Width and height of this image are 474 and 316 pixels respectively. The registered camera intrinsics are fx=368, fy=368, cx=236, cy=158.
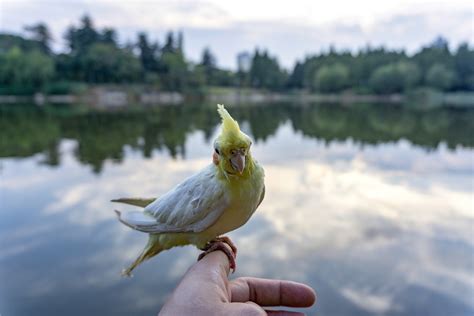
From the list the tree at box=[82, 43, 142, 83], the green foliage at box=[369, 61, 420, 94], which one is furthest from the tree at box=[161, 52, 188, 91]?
the green foliage at box=[369, 61, 420, 94]

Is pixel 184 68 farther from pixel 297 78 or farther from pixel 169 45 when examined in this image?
pixel 297 78

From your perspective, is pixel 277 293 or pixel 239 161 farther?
pixel 277 293

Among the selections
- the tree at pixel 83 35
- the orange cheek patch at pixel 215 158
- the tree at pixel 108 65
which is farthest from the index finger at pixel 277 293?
the tree at pixel 83 35

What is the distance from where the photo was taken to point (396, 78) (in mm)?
63688

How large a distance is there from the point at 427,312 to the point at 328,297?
111 centimetres

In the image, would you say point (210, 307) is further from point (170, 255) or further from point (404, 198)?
point (404, 198)

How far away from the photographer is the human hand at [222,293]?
73.9 inches

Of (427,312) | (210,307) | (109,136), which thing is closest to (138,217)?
A: (210,307)

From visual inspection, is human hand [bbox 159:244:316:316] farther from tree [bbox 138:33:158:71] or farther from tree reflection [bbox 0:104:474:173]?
tree [bbox 138:33:158:71]

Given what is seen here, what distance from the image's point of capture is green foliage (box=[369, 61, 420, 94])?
208ft

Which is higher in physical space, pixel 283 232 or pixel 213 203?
pixel 213 203

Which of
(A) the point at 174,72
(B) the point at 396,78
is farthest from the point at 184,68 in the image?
(B) the point at 396,78

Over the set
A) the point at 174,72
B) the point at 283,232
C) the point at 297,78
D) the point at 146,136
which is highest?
the point at 297,78

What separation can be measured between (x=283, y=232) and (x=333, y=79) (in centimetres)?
6787
